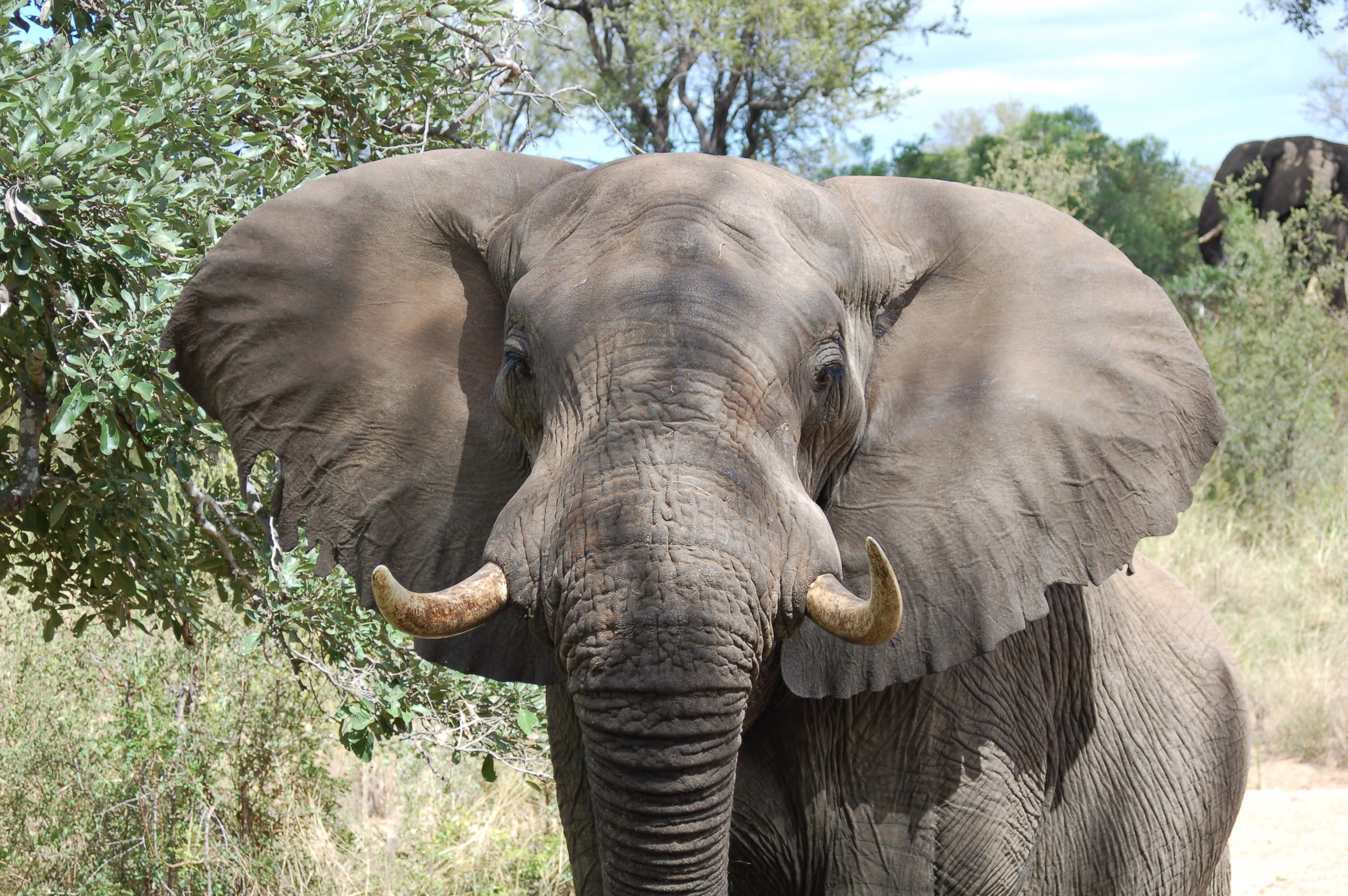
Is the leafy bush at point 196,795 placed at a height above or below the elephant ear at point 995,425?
below

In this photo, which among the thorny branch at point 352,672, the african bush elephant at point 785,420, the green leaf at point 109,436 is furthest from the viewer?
the thorny branch at point 352,672

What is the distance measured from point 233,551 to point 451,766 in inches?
63.4

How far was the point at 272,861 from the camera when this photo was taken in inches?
175

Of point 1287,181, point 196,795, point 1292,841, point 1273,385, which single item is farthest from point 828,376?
point 1287,181

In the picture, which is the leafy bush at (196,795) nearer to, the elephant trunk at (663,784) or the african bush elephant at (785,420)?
the african bush elephant at (785,420)

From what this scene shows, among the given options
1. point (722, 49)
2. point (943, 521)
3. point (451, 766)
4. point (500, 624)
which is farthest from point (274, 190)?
point (722, 49)

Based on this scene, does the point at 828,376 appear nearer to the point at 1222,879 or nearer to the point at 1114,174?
the point at 1222,879

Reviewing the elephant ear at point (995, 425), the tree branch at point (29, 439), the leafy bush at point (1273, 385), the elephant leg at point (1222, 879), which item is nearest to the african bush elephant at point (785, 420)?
the elephant ear at point (995, 425)

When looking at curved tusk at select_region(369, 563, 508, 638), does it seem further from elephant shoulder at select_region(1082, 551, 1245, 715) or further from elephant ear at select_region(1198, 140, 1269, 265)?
elephant ear at select_region(1198, 140, 1269, 265)

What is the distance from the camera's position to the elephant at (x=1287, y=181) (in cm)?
1808

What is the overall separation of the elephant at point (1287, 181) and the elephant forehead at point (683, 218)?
1655cm

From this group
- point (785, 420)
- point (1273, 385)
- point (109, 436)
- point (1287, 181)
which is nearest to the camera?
point (785, 420)

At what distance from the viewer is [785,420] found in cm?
225

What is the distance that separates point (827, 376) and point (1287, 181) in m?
17.9
